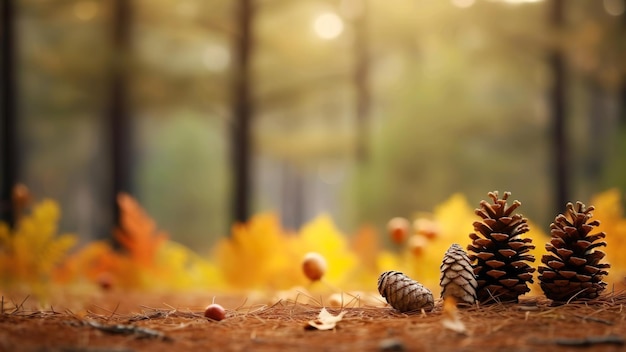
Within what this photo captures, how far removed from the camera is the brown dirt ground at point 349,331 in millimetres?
1563

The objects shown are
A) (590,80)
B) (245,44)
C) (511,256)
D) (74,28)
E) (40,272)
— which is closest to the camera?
(511,256)

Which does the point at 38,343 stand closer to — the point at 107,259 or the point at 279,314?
the point at 279,314

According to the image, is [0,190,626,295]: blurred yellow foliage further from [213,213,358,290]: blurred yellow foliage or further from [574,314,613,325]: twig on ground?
[574,314,613,325]: twig on ground

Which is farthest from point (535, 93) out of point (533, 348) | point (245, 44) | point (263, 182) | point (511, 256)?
point (263, 182)

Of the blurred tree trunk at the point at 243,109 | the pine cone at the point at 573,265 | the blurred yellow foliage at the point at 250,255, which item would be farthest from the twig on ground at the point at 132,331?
the blurred tree trunk at the point at 243,109

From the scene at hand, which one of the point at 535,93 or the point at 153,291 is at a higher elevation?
the point at 535,93

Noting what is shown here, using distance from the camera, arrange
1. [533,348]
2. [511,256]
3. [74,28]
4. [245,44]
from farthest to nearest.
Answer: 1. [74,28]
2. [245,44]
3. [511,256]
4. [533,348]

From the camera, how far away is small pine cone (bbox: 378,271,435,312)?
6.94 ft

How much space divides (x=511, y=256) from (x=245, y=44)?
5380 mm

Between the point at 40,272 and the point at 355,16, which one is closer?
the point at 40,272

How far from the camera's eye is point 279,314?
7.23 feet

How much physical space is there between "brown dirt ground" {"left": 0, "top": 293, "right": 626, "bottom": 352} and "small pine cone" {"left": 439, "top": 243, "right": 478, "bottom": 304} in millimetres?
65

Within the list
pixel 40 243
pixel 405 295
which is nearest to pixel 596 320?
pixel 405 295

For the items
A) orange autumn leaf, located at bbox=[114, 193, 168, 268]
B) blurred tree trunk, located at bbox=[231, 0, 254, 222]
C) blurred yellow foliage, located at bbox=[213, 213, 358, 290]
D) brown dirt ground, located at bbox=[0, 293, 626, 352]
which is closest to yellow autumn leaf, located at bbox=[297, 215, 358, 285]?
blurred yellow foliage, located at bbox=[213, 213, 358, 290]
